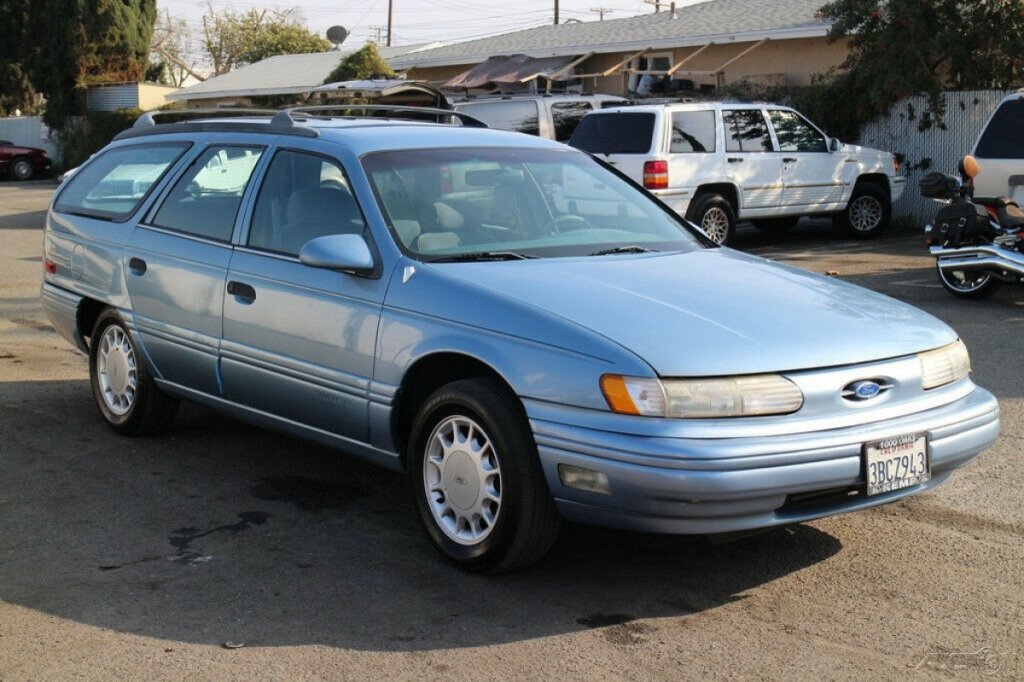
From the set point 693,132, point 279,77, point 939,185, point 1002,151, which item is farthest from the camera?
point 279,77

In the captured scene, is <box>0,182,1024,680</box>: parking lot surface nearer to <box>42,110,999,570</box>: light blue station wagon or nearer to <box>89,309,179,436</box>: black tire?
<box>89,309,179,436</box>: black tire

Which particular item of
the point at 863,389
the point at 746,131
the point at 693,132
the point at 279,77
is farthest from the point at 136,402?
the point at 279,77

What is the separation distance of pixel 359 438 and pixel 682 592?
1513 mm

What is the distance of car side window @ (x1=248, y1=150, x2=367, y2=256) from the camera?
227 inches

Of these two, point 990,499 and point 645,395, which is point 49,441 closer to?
point 645,395

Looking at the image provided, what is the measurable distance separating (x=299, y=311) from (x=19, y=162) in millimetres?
39785

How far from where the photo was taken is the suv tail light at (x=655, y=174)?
15359mm

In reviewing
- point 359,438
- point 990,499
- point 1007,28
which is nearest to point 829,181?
point 1007,28

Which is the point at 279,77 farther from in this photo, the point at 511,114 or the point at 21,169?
the point at 511,114

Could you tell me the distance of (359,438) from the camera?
216 inches

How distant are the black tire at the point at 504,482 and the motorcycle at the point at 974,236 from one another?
784 cm

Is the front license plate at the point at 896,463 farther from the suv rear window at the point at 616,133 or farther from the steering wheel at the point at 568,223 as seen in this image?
the suv rear window at the point at 616,133

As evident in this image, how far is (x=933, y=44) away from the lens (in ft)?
60.2

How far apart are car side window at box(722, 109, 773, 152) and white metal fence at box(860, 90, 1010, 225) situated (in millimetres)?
4087
